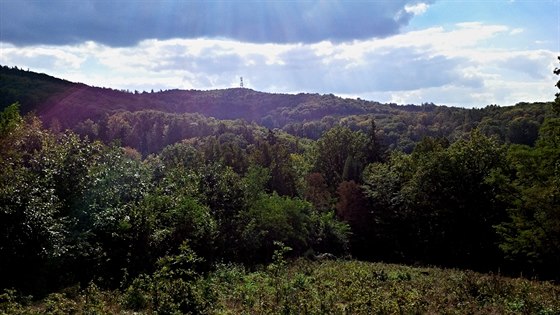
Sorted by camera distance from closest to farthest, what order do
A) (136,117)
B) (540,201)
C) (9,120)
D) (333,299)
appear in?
(333,299) → (9,120) → (540,201) → (136,117)

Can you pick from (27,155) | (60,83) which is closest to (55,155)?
(27,155)

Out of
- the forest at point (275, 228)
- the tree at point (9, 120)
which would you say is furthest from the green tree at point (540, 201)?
the tree at point (9, 120)

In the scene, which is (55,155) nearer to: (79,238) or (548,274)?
(79,238)

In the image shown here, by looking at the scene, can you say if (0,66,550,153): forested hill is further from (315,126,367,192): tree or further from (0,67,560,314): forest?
(0,67,560,314): forest

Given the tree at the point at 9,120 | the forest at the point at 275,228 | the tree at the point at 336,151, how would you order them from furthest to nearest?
the tree at the point at 336,151
the tree at the point at 9,120
the forest at the point at 275,228

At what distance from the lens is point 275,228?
102 feet

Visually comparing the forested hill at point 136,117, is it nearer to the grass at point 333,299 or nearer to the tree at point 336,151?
the tree at point 336,151

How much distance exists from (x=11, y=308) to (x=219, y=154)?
53.0 metres

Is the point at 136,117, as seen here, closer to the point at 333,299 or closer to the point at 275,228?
the point at 275,228

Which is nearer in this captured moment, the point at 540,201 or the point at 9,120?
the point at 9,120

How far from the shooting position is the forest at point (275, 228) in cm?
1466

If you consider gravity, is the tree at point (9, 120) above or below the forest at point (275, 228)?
above

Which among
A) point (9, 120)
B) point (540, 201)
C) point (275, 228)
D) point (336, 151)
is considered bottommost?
point (275, 228)

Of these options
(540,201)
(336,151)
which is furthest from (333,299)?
(336,151)
